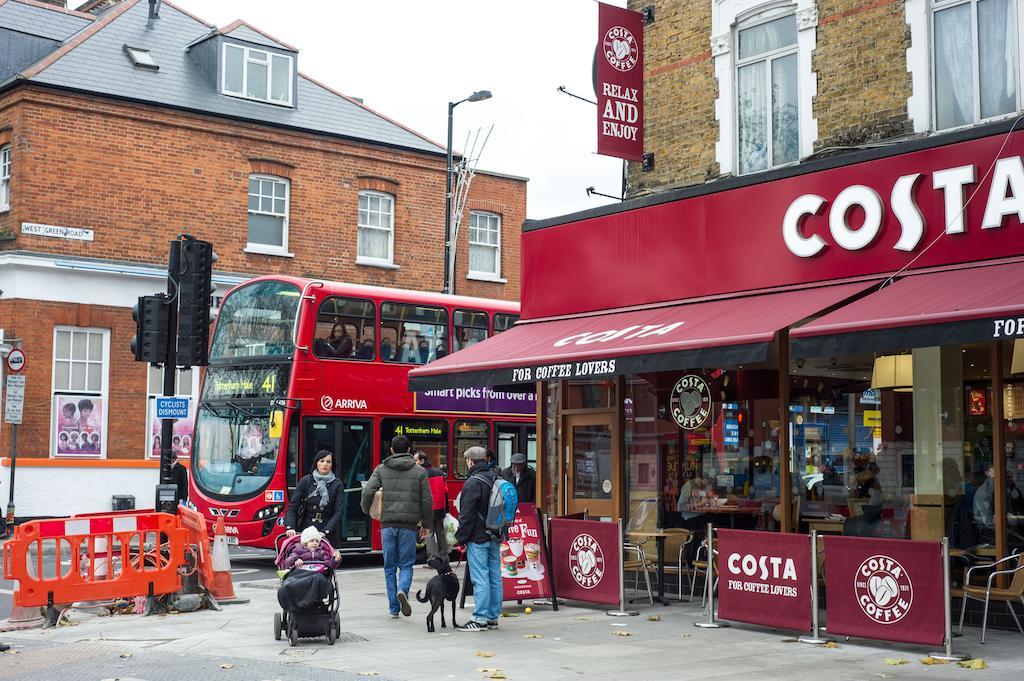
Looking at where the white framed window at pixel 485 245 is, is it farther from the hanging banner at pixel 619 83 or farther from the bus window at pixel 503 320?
the hanging banner at pixel 619 83

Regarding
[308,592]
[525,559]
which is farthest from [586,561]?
[308,592]

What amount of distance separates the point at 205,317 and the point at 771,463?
673 cm

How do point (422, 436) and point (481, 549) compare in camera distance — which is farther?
point (422, 436)

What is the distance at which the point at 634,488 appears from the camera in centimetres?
1475

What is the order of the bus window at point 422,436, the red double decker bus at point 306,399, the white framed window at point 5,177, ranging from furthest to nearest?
the white framed window at point 5,177 < the bus window at point 422,436 < the red double decker bus at point 306,399

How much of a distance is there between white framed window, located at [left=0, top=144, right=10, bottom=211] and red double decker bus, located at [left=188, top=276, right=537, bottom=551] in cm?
975

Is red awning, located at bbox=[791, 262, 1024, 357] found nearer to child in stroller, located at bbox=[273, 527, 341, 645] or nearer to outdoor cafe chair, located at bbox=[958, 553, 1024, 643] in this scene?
outdoor cafe chair, located at bbox=[958, 553, 1024, 643]

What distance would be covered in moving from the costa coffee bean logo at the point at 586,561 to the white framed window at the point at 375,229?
18167mm

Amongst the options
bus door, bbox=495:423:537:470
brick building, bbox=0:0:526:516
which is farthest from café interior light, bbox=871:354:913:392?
brick building, bbox=0:0:526:516

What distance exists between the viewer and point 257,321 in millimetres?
18109

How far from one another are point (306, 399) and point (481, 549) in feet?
22.1

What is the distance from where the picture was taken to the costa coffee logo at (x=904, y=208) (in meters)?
10.9

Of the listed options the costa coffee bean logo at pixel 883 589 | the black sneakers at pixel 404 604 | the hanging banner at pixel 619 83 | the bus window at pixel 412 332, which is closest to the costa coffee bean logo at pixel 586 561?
the black sneakers at pixel 404 604

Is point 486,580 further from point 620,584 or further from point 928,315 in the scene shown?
point 928,315
